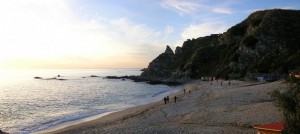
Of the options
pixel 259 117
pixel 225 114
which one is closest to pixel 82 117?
pixel 225 114

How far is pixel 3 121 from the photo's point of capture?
44.3 metres

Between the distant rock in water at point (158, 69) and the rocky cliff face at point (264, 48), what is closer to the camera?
the rocky cliff face at point (264, 48)

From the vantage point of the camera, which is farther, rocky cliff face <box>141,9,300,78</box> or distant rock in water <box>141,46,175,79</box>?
distant rock in water <box>141,46,175,79</box>

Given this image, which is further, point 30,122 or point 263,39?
point 263,39

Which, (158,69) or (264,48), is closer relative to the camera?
(264,48)

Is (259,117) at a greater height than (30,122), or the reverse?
(259,117)

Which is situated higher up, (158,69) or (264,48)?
(264,48)

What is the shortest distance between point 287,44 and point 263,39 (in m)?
7.92

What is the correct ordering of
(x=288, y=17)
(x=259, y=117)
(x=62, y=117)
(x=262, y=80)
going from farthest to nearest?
(x=288, y=17)
(x=262, y=80)
(x=62, y=117)
(x=259, y=117)

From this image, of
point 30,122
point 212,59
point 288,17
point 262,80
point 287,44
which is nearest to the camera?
point 30,122

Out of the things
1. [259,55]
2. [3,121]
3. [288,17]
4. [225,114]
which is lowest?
[3,121]

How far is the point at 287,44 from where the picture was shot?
92.9 m

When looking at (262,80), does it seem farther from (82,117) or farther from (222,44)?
(222,44)

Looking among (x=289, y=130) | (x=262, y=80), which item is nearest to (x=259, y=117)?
(x=289, y=130)
